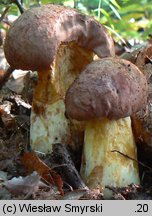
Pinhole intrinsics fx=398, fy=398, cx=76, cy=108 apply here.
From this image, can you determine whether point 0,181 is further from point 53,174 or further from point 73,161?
point 73,161

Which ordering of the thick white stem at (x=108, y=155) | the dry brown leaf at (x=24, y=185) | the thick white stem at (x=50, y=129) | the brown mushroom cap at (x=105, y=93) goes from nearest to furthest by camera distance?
the dry brown leaf at (x=24, y=185)
the brown mushroom cap at (x=105, y=93)
the thick white stem at (x=108, y=155)
the thick white stem at (x=50, y=129)

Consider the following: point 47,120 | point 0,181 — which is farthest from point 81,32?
point 0,181

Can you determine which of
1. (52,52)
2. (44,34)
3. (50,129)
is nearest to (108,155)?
(50,129)

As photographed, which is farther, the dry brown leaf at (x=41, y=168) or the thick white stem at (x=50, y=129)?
the thick white stem at (x=50, y=129)

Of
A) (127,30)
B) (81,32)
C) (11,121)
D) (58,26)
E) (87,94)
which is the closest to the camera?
(87,94)

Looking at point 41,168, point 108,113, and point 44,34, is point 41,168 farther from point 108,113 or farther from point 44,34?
point 44,34

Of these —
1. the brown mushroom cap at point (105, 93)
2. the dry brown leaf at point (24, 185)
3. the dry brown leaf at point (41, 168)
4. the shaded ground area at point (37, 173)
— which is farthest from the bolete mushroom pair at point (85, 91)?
the dry brown leaf at point (24, 185)

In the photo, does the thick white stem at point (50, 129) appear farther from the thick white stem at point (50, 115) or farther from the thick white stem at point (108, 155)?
the thick white stem at point (108, 155)
